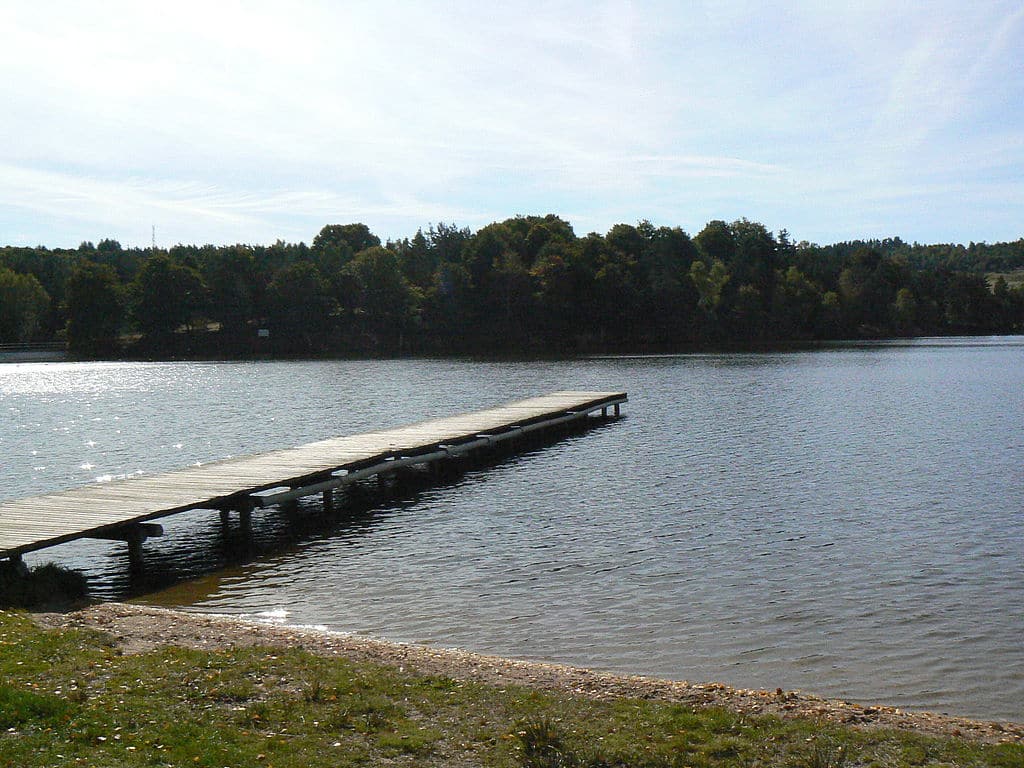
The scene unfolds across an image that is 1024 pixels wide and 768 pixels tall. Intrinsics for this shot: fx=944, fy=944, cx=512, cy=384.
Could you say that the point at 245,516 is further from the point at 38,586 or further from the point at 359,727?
the point at 359,727

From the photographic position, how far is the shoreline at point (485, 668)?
8.41 meters

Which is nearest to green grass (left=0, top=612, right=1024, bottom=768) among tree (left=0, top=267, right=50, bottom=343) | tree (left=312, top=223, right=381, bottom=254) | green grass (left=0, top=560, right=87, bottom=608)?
green grass (left=0, top=560, right=87, bottom=608)

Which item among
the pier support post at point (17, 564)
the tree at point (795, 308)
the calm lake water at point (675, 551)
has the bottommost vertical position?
the calm lake water at point (675, 551)

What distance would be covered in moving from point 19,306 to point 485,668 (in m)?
148

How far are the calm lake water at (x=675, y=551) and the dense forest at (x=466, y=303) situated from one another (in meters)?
88.9

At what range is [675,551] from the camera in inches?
650

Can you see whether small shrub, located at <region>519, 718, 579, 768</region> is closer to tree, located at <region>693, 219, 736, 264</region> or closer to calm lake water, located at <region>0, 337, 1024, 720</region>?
calm lake water, located at <region>0, 337, 1024, 720</region>

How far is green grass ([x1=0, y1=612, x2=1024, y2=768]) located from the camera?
696 cm

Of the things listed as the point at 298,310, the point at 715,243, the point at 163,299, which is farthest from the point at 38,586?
the point at 715,243

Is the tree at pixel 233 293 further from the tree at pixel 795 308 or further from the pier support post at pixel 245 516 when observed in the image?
the pier support post at pixel 245 516

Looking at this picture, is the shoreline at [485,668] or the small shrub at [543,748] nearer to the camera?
the small shrub at [543,748]

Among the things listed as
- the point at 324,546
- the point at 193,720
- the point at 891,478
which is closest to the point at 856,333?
the point at 891,478

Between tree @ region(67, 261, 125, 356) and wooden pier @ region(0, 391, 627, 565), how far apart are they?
11091 centimetres

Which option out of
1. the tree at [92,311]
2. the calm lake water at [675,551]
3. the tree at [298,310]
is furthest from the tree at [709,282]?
the calm lake water at [675,551]
